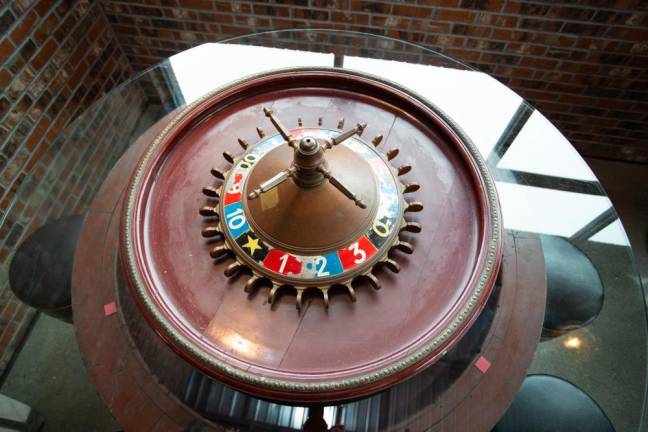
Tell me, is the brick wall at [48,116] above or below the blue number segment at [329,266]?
above

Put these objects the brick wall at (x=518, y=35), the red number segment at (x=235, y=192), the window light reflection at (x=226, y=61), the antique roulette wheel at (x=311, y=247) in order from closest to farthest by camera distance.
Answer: the antique roulette wheel at (x=311, y=247) < the red number segment at (x=235, y=192) < the window light reflection at (x=226, y=61) < the brick wall at (x=518, y=35)

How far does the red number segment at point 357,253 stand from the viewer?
1544 mm

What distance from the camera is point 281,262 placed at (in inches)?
61.3

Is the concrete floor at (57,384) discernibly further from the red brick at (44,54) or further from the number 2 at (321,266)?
the red brick at (44,54)

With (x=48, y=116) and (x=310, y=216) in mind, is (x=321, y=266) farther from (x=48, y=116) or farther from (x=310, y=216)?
(x=48, y=116)

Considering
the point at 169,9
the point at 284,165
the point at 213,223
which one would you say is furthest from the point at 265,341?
the point at 169,9

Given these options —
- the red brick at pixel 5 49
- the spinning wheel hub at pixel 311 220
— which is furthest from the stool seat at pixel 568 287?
the red brick at pixel 5 49

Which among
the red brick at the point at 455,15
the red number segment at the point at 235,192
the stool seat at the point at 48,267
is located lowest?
the stool seat at the point at 48,267

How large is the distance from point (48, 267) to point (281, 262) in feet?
3.74

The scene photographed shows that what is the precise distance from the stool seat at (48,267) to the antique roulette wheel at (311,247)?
0.57 meters

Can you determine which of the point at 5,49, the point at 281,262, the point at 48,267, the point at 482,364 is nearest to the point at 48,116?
the point at 5,49

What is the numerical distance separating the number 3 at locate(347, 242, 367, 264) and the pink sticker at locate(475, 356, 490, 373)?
536 mm

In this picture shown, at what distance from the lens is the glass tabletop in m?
1.60

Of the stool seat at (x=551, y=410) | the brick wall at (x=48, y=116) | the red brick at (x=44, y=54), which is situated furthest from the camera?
the red brick at (x=44, y=54)
